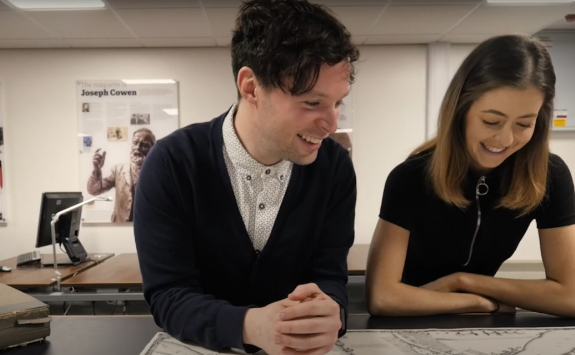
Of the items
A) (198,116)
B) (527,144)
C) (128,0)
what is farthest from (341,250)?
(198,116)

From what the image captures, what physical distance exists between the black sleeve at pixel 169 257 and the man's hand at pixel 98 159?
3589 millimetres

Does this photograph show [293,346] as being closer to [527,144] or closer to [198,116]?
[527,144]

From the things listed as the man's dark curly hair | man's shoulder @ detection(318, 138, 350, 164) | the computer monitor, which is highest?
the man's dark curly hair

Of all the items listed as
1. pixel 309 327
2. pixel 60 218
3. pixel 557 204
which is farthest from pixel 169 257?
pixel 60 218

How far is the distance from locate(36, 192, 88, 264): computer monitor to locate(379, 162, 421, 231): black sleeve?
9.00ft

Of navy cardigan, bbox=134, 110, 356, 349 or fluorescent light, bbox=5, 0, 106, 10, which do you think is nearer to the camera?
navy cardigan, bbox=134, 110, 356, 349

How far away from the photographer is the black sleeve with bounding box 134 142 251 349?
859 mm

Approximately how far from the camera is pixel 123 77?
14.0 feet

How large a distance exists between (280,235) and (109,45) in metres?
3.83

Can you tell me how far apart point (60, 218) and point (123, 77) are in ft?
5.53

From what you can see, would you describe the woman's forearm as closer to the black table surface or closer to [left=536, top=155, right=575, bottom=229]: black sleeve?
the black table surface

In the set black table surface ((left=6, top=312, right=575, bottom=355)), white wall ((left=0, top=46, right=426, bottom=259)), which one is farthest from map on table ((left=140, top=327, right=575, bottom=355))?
white wall ((left=0, top=46, right=426, bottom=259))

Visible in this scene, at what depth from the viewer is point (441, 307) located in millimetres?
1094

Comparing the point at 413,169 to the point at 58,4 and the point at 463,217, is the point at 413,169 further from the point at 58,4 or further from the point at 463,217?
the point at 58,4
